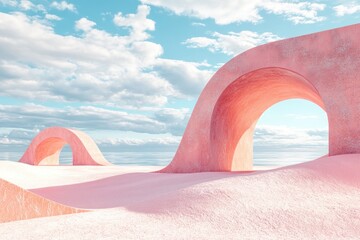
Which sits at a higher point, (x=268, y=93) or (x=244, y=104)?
(x=268, y=93)

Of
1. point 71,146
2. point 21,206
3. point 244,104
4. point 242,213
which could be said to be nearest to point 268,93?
point 244,104

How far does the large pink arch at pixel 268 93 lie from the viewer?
835cm

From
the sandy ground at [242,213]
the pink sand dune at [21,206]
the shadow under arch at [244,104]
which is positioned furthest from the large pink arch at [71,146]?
the pink sand dune at [21,206]

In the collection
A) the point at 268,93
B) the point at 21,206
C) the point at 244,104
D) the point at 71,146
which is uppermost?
the point at 268,93

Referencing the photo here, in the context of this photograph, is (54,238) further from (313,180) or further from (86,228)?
(313,180)

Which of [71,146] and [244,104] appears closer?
[244,104]

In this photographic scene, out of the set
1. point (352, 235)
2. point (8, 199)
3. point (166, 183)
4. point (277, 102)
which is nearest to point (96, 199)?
point (166, 183)

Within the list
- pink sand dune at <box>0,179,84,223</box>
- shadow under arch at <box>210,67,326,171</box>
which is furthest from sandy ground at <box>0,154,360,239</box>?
shadow under arch at <box>210,67,326,171</box>

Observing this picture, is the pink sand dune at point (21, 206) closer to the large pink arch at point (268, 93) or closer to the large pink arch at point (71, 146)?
the large pink arch at point (268, 93)

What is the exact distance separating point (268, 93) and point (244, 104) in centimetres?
101

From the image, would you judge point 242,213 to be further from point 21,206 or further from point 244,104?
point 244,104

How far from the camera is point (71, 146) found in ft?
62.1

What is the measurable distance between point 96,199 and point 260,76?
Answer: 6228 millimetres

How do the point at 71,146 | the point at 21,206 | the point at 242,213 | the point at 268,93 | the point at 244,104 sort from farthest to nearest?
the point at 71,146 < the point at 268,93 < the point at 244,104 < the point at 21,206 < the point at 242,213
